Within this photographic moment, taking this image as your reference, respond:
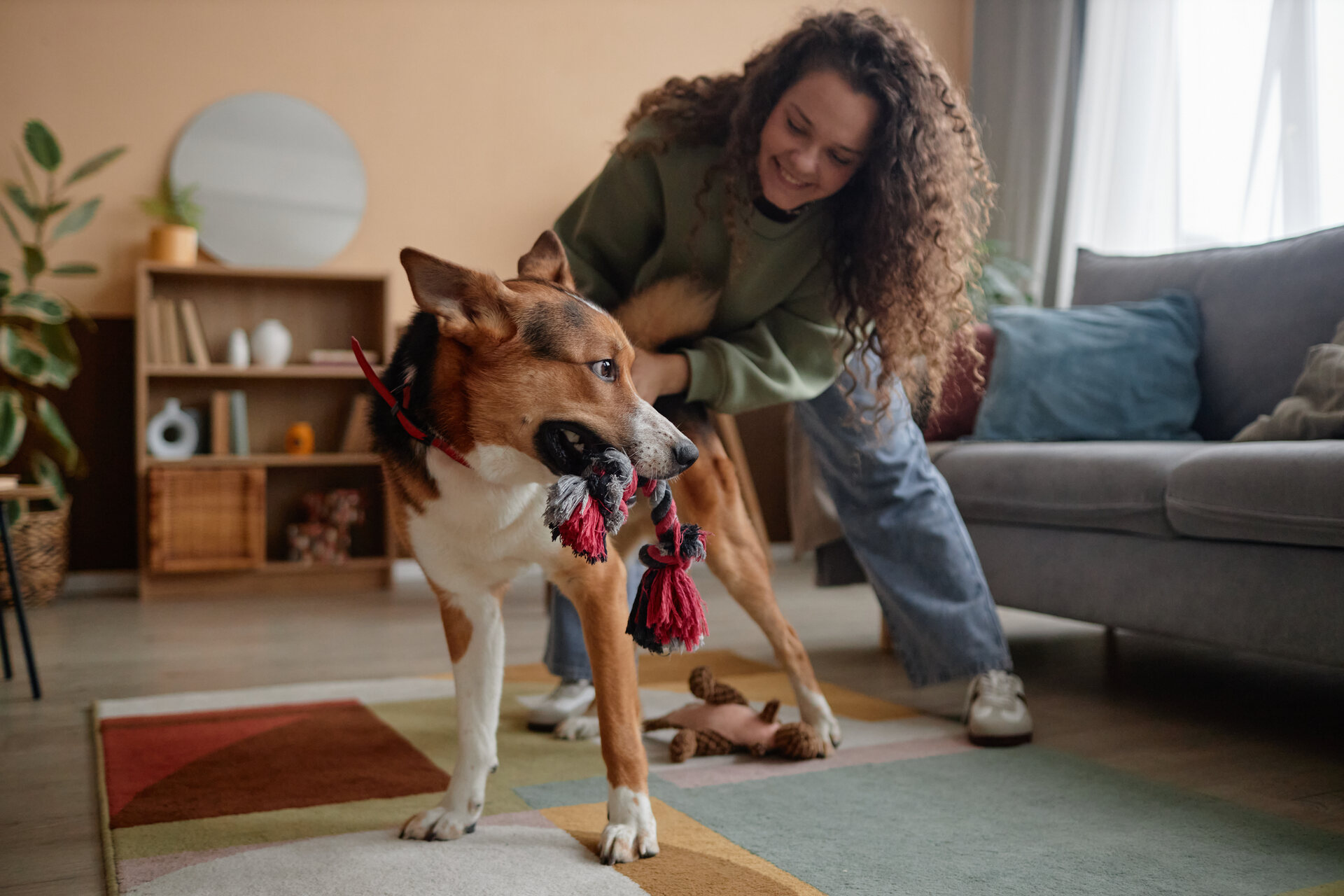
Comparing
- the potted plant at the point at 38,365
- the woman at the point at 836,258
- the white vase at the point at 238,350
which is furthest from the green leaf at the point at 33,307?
the woman at the point at 836,258

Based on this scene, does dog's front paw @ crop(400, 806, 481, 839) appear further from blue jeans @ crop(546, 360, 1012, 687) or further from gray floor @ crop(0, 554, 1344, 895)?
blue jeans @ crop(546, 360, 1012, 687)

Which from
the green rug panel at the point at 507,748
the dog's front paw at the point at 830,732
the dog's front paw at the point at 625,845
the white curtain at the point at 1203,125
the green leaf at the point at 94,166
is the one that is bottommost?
the green rug panel at the point at 507,748

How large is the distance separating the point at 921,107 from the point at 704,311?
48 centimetres

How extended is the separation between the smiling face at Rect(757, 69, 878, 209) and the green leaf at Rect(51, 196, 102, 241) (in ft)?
9.54

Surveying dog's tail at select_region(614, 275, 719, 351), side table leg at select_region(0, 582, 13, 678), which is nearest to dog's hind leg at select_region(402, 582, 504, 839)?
dog's tail at select_region(614, 275, 719, 351)

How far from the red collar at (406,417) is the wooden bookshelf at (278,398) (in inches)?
106

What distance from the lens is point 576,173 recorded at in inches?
176

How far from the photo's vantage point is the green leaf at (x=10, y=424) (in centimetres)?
323

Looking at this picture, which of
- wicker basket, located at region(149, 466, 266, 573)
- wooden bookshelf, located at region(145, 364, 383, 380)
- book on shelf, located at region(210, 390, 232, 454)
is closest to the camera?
wicker basket, located at region(149, 466, 266, 573)

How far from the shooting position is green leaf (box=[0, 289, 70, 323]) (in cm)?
335

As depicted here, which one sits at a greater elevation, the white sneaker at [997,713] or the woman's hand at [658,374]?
the woman's hand at [658,374]

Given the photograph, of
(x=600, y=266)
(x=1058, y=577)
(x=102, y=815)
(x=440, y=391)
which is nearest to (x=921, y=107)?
(x=600, y=266)

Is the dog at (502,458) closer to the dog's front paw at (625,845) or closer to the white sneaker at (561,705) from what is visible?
the dog's front paw at (625,845)

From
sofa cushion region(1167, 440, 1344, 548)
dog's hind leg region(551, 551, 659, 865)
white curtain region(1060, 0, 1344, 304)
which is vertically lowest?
dog's hind leg region(551, 551, 659, 865)
